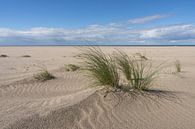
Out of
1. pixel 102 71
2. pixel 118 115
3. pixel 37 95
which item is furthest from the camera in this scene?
pixel 37 95

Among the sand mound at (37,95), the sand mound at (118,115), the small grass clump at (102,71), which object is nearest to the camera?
the sand mound at (118,115)

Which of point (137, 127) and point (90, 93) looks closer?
point (137, 127)

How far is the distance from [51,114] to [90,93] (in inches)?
43.6

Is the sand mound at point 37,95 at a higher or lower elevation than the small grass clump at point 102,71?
lower

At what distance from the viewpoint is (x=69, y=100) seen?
5004mm

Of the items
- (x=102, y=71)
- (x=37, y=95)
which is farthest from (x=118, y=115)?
(x=37, y=95)

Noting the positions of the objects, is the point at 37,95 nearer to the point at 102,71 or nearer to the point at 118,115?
the point at 102,71

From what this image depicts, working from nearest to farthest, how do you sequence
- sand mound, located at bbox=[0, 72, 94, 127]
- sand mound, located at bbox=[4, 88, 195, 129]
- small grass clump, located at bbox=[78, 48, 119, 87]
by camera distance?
1. sand mound, located at bbox=[4, 88, 195, 129]
2. sand mound, located at bbox=[0, 72, 94, 127]
3. small grass clump, located at bbox=[78, 48, 119, 87]

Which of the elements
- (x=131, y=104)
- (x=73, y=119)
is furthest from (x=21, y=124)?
(x=131, y=104)

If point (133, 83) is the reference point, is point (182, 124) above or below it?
below

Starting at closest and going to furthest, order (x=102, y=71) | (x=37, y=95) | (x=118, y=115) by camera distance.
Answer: (x=118, y=115) → (x=102, y=71) → (x=37, y=95)

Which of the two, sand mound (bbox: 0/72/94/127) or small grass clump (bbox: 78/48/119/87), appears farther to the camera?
small grass clump (bbox: 78/48/119/87)

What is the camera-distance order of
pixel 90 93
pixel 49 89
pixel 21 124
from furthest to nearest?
1. pixel 49 89
2. pixel 90 93
3. pixel 21 124

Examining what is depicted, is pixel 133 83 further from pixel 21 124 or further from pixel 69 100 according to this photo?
pixel 21 124
